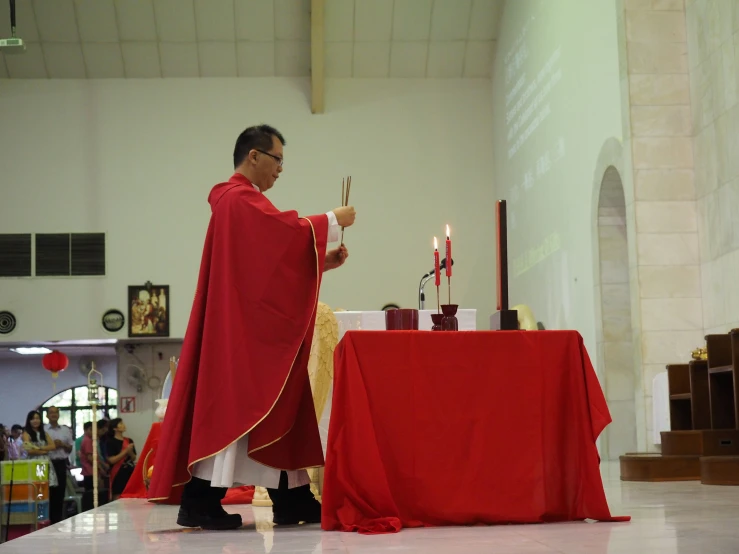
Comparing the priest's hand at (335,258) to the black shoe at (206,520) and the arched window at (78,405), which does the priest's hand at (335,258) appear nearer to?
the black shoe at (206,520)

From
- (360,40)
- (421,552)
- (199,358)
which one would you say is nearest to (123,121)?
(360,40)

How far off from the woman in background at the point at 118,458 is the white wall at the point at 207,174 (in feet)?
5.31

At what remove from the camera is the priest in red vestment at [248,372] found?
11.5 ft

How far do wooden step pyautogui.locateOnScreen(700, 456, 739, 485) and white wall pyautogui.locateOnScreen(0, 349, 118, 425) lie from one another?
1654 cm

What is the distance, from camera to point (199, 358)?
3.67 m

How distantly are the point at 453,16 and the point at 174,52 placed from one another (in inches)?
156

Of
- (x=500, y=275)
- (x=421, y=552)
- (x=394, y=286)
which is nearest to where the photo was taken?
(x=421, y=552)

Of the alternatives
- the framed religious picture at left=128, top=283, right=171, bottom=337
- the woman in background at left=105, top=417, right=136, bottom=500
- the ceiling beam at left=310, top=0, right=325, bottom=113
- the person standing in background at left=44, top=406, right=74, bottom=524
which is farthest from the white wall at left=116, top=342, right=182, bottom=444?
the ceiling beam at left=310, top=0, right=325, bottom=113

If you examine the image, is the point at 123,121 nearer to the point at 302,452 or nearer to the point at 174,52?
the point at 174,52

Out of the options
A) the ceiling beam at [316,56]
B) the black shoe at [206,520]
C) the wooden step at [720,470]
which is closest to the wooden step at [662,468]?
the wooden step at [720,470]

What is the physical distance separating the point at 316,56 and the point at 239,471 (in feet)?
34.3

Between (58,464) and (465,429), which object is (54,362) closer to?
(58,464)

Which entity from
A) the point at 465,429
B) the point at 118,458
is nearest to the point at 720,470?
the point at 465,429

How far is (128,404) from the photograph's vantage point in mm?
15008
